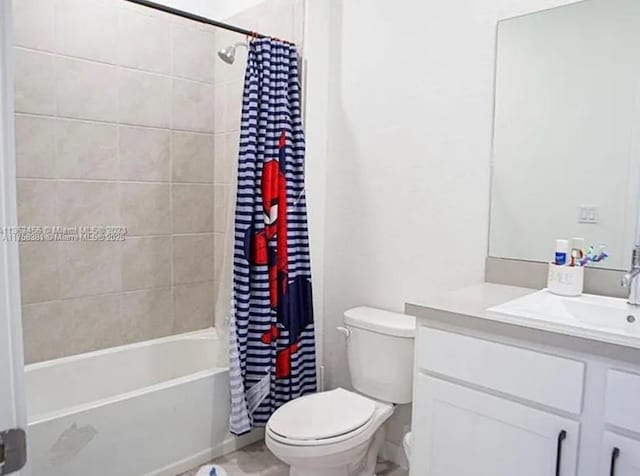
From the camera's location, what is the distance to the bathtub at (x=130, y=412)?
187 cm

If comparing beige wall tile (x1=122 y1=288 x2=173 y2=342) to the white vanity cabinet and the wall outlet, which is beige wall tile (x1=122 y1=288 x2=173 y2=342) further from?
the wall outlet

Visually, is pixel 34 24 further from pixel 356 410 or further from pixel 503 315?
pixel 503 315

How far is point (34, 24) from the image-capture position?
2246 mm

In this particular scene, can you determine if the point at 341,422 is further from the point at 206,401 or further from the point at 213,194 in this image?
the point at 213,194

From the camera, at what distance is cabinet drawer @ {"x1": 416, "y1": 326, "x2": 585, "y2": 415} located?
1271mm

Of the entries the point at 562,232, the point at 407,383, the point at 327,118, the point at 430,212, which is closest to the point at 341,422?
the point at 407,383

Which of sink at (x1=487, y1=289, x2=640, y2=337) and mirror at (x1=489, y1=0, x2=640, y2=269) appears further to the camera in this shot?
mirror at (x1=489, y1=0, x2=640, y2=269)

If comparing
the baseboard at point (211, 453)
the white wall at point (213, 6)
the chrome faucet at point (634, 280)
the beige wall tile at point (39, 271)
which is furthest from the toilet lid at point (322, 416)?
the white wall at point (213, 6)

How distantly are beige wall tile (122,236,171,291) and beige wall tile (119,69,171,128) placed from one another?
655mm

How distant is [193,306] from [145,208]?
0.67 meters

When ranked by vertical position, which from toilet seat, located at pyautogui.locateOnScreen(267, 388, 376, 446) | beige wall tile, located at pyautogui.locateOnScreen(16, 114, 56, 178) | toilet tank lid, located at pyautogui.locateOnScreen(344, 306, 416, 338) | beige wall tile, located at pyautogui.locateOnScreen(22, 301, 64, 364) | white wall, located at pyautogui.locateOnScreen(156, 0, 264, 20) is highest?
white wall, located at pyautogui.locateOnScreen(156, 0, 264, 20)

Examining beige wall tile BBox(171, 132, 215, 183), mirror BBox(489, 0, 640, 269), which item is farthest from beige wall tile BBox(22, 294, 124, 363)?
mirror BBox(489, 0, 640, 269)

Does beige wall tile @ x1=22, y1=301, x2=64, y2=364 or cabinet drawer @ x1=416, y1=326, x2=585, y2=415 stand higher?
cabinet drawer @ x1=416, y1=326, x2=585, y2=415

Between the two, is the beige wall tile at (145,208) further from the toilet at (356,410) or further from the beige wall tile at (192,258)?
the toilet at (356,410)
